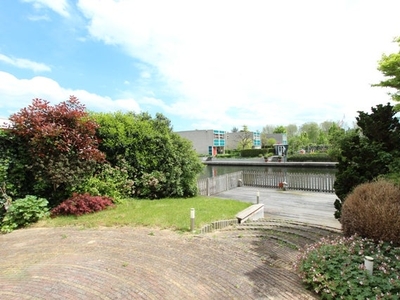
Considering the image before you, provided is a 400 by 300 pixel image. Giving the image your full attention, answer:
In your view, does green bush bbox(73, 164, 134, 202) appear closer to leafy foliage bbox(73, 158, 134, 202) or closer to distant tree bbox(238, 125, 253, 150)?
leafy foliage bbox(73, 158, 134, 202)

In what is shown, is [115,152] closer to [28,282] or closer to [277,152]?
[28,282]

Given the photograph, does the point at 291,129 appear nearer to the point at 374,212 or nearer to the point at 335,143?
the point at 335,143

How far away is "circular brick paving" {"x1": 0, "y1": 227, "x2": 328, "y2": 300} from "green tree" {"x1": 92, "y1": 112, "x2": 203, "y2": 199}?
12.9 ft

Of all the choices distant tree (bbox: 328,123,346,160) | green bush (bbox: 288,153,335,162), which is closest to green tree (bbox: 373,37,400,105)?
distant tree (bbox: 328,123,346,160)

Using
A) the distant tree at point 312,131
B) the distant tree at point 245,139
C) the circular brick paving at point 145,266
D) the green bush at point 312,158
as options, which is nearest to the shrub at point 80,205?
the circular brick paving at point 145,266

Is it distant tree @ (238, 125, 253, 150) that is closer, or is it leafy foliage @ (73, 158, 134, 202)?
leafy foliage @ (73, 158, 134, 202)

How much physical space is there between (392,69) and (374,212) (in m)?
5.22

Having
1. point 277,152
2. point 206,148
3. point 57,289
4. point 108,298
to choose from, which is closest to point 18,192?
point 57,289

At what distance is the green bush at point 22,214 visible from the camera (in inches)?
254

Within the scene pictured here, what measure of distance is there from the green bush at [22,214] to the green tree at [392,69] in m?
11.4

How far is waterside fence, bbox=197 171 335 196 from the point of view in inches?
463

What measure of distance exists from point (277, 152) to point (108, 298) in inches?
1730

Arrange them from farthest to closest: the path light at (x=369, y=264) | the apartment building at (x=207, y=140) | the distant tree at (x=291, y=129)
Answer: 1. the distant tree at (x=291, y=129)
2. the apartment building at (x=207, y=140)
3. the path light at (x=369, y=264)

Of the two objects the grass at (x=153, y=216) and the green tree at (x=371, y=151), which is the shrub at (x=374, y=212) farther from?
the grass at (x=153, y=216)
